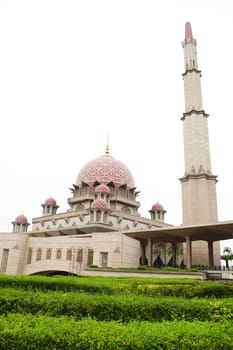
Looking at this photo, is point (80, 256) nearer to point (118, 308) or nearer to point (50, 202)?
point (50, 202)

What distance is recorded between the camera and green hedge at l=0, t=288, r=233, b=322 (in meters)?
6.22

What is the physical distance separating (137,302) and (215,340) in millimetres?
2488

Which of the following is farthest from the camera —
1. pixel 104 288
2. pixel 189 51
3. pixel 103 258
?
pixel 189 51

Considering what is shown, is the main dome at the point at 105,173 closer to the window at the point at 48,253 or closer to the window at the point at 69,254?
the window at the point at 48,253

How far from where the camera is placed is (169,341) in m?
4.11

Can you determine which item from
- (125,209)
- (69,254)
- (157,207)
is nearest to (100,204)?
(69,254)

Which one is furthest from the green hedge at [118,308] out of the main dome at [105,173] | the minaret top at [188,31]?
the minaret top at [188,31]

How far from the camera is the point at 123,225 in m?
35.3

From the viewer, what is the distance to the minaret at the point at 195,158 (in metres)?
30.3

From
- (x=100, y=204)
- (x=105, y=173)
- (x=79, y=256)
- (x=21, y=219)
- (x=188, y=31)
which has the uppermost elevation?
(x=188, y=31)

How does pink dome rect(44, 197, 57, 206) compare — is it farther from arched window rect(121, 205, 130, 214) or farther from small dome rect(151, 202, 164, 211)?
small dome rect(151, 202, 164, 211)

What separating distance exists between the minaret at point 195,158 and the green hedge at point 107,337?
87.0ft

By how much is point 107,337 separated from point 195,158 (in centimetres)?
2999

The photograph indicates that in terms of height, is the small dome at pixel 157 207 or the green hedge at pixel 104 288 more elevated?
the small dome at pixel 157 207
